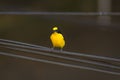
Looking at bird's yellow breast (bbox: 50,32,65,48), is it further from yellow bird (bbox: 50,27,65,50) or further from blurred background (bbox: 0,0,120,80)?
blurred background (bbox: 0,0,120,80)

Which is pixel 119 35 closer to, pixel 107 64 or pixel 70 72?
pixel 70 72

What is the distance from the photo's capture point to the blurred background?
1938 mm

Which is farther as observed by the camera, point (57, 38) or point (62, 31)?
point (62, 31)

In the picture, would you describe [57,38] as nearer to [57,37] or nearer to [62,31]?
[57,37]

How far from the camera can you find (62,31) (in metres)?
2.06

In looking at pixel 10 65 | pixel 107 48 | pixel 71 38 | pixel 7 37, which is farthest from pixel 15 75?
pixel 107 48

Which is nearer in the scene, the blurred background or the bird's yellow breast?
the bird's yellow breast

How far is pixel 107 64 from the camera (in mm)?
1207

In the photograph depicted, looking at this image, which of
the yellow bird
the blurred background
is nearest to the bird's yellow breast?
the yellow bird

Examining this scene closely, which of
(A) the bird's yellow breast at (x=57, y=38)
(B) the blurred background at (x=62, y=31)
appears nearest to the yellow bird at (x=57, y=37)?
(A) the bird's yellow breast at (x=57, y=38)

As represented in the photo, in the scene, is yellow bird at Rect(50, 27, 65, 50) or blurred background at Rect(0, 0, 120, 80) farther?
blurred background at Rect(0, 0, 120, 80)

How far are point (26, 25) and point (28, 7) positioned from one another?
5.9 inches

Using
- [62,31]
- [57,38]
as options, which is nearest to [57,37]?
[57,38]

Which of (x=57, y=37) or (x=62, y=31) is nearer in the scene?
(x=57, y=37)
